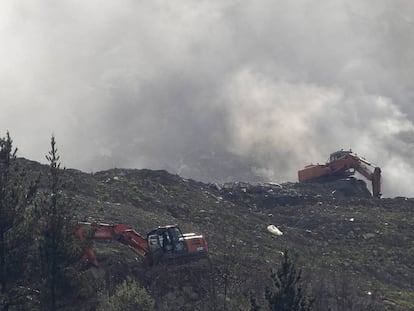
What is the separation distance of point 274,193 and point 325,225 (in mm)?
16686

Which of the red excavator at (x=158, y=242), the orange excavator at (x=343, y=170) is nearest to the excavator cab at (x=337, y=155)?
the orange excavator at (x=343, y=170)

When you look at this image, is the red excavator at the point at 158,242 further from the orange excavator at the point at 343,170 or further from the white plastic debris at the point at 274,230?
the orange excavator at the point at 343,170

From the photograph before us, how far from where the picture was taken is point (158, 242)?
135 ft

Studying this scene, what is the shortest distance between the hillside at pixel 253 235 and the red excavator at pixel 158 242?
37.2 inches

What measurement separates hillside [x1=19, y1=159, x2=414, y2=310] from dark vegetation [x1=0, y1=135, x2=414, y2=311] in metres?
0.13

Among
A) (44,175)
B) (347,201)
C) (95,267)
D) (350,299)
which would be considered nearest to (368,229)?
(347,201)

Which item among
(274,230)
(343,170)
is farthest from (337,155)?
(274,230)

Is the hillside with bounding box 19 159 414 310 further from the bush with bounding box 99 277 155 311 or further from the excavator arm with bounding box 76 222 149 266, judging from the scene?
the excavator arm with bounding box 76 222 149 266

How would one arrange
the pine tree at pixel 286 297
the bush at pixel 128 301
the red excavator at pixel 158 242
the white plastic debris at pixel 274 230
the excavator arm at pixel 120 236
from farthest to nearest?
the white plastic debris at pixel 274 230 < the red excavator at pixel 158 242 < the excavator arm at pixel 120 236 < the bush at pixel 128 301 < the pine tree at pixel 286 297

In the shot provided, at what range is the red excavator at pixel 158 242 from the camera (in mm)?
39578

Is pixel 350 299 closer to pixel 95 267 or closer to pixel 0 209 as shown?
pixel 95 267

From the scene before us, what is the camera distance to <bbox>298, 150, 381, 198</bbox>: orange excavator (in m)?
96.0

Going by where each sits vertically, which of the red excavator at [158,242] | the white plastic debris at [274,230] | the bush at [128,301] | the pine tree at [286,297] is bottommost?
the bush at [128,301]

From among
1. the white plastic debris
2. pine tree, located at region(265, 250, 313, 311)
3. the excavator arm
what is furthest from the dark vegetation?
the excavator arm
